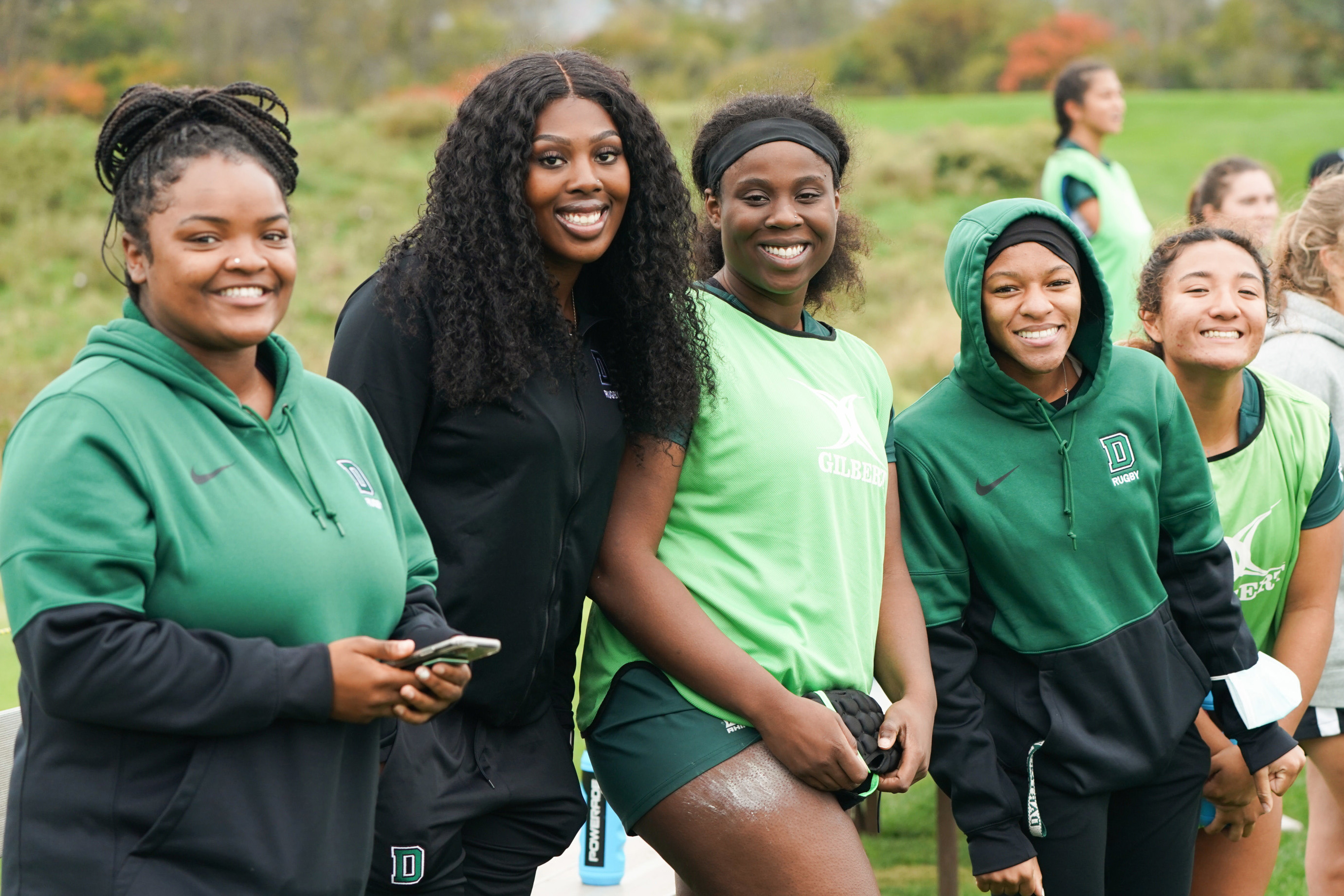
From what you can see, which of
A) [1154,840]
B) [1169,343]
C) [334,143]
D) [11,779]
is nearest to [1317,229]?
[1169,343]

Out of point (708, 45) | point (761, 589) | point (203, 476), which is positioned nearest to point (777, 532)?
point (761, 589)

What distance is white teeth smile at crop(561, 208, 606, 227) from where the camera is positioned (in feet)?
8.43

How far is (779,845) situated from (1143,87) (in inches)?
1403

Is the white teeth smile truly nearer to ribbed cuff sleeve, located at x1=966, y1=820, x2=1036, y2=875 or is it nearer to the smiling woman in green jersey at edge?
the smiling woman in green jersey at edge

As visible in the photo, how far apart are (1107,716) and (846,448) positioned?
0.89 meters

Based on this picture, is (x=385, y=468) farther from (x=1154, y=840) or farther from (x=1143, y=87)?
(x=1143, y=87)

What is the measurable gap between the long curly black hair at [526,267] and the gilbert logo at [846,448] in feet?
0.86

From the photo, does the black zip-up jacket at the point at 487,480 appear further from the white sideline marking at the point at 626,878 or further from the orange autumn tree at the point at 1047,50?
the orange autumn tree at the point at 1047,50

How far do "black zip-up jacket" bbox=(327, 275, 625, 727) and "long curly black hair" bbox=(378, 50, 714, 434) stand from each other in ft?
0.14

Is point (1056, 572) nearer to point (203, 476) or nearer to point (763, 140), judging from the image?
point (763, 140)

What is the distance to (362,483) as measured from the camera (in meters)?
2.20

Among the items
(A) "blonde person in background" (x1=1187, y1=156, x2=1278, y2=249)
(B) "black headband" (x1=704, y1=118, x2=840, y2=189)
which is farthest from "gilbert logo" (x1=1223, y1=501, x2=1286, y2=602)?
(A) "blonde person in background" (x1=1187, y1=156, x2=1278, y2=249)

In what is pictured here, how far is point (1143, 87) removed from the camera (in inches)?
1351

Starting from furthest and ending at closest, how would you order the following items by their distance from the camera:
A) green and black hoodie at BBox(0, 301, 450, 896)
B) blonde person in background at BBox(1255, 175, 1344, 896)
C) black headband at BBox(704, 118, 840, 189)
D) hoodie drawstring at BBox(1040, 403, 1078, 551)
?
blonde person in background at BBox(1255, 175, 1344, 896) → hoodie drawstring at BBox(1040, 403, 1078, 551) → black headband at BBox(704, 118, 840, 189) → green and black hoodie at BBox(0, 301, 450, 896)
